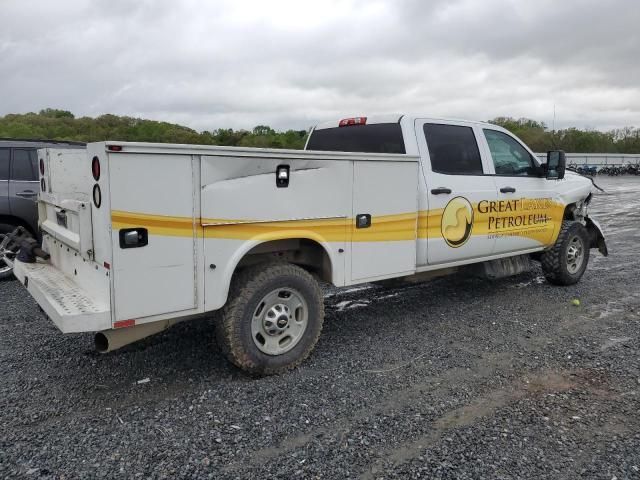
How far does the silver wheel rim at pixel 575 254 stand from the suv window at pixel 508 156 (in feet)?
4.45

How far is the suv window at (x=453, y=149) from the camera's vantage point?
537cm

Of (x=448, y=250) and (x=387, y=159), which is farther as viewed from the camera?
(x=448, y=250)

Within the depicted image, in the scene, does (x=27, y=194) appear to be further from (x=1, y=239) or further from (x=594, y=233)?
(x=594, y=233)

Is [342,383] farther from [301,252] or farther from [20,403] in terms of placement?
[20,403]

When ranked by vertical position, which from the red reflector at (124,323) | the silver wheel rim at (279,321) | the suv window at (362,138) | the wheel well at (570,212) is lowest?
the silver wheel rim at (279,321)

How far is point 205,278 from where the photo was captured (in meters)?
3.76

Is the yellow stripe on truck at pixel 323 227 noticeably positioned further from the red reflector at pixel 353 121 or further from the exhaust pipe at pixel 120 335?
the red reflector at pixel 353 121

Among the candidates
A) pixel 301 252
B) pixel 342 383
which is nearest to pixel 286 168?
pixel 301 252

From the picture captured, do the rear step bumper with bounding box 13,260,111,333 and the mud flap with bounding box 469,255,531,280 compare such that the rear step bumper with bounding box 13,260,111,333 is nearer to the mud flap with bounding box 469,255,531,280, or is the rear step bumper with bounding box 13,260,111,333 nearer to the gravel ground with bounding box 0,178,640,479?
the gravel ground with bounding box 0,178,640,479

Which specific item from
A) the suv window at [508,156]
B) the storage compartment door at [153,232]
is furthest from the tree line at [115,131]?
the storage compartment door at [153,232]

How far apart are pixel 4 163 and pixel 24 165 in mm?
242

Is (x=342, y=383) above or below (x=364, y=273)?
below

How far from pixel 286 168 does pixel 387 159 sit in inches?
42.7

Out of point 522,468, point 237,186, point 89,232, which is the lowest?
point 522,468
